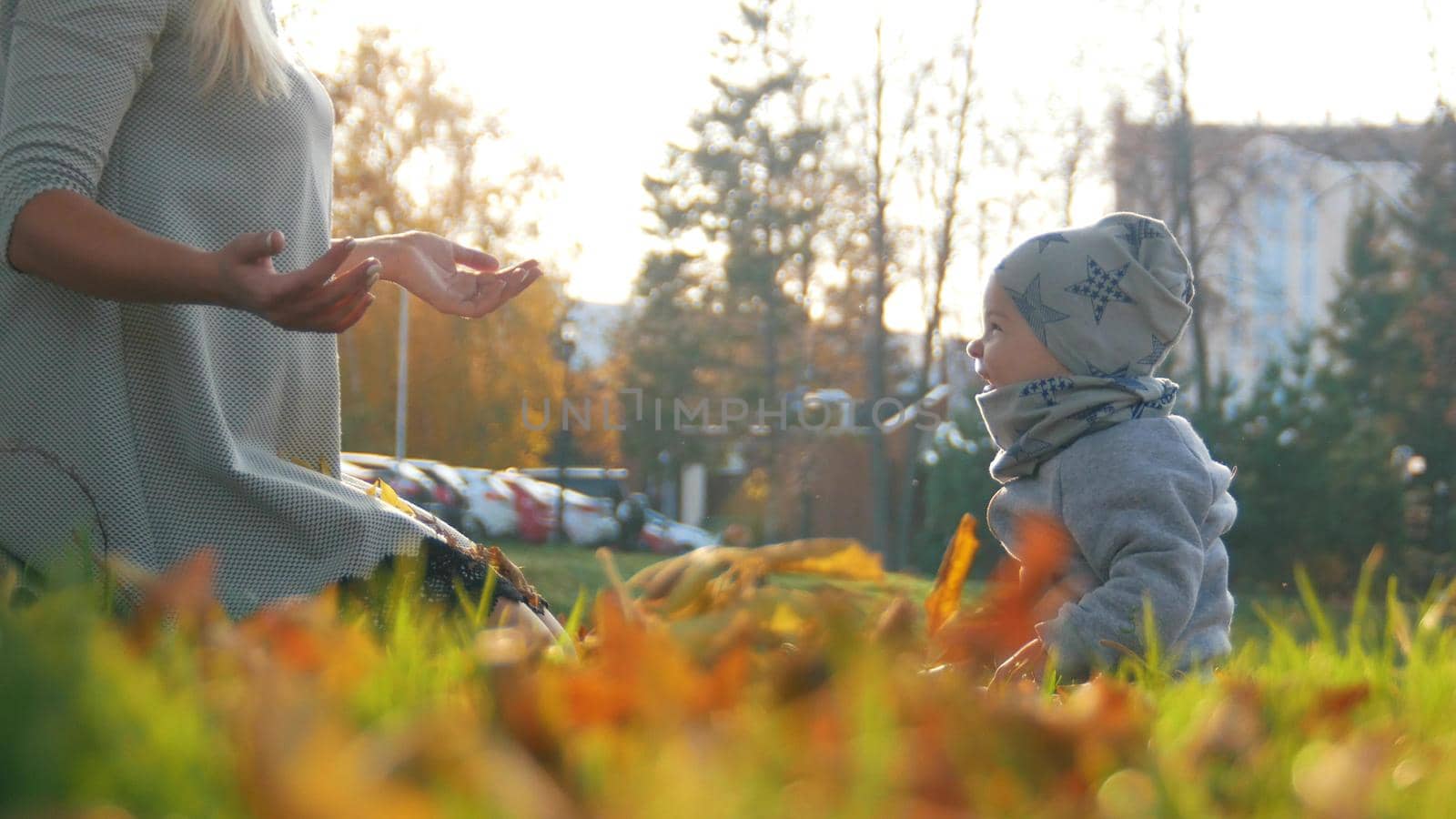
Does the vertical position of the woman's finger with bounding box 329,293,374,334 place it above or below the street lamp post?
above

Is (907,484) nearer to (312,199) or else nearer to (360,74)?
(360,74)

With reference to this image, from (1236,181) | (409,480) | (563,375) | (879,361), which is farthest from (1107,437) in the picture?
(563,375)

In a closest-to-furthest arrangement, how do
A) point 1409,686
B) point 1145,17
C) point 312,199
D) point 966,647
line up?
point 966,647
point 1409,686
point 312,199
point 1145,17

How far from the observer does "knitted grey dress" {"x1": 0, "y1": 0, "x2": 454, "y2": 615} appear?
191 centimetres

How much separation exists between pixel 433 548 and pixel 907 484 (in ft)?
95.9

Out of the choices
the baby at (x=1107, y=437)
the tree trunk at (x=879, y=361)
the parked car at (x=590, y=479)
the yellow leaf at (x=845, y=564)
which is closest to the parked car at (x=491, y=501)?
the parked car at (x=590, y=479)

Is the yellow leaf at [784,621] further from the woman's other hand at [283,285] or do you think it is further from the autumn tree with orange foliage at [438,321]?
→ the autumn tree with orange foliage at [438,321]

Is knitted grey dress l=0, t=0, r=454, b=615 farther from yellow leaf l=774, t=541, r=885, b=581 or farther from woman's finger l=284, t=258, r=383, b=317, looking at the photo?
yellow leaf l=774, t=541, r=885, b=581

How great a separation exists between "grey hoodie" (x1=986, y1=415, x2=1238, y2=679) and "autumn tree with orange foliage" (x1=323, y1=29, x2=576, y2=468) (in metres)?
25.7

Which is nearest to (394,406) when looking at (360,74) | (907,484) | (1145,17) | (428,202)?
(428,202)

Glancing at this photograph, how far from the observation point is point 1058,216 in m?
29.9

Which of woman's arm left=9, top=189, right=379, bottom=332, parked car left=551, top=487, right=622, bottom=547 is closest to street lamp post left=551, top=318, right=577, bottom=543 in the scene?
parked car left=551, top=487, right=622, bottom=547

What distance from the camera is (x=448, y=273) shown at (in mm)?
2650

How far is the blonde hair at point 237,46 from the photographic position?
2.05 m
